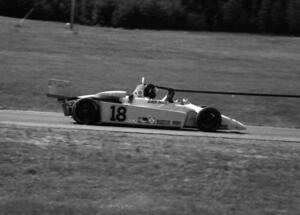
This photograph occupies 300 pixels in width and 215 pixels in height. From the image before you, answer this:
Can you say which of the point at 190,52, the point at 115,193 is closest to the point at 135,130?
the point at 115,193

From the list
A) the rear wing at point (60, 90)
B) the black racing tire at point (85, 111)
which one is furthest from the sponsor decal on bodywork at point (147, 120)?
the rear wing at point (60, 90)

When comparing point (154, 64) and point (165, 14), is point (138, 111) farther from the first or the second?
point (165, 14)

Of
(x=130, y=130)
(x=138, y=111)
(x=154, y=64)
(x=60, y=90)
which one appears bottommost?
(x=130, y=130)

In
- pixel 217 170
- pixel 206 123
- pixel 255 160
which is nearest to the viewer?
pixel 217 170

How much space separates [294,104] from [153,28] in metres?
27.3

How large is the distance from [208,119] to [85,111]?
2662 millimetres

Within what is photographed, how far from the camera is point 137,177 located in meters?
9.27

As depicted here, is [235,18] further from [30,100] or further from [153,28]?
[30,100]

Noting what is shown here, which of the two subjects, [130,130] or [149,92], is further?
[149,92]

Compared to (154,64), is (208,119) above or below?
below

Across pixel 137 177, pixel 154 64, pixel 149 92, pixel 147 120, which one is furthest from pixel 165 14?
pixel 137 177

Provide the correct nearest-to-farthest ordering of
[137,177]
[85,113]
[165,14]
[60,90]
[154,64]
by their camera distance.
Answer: [137,177] < [85,113] < [60,90] < [154,64] < [165,14]

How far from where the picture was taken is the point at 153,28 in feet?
165

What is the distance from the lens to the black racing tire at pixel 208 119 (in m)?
14.8
